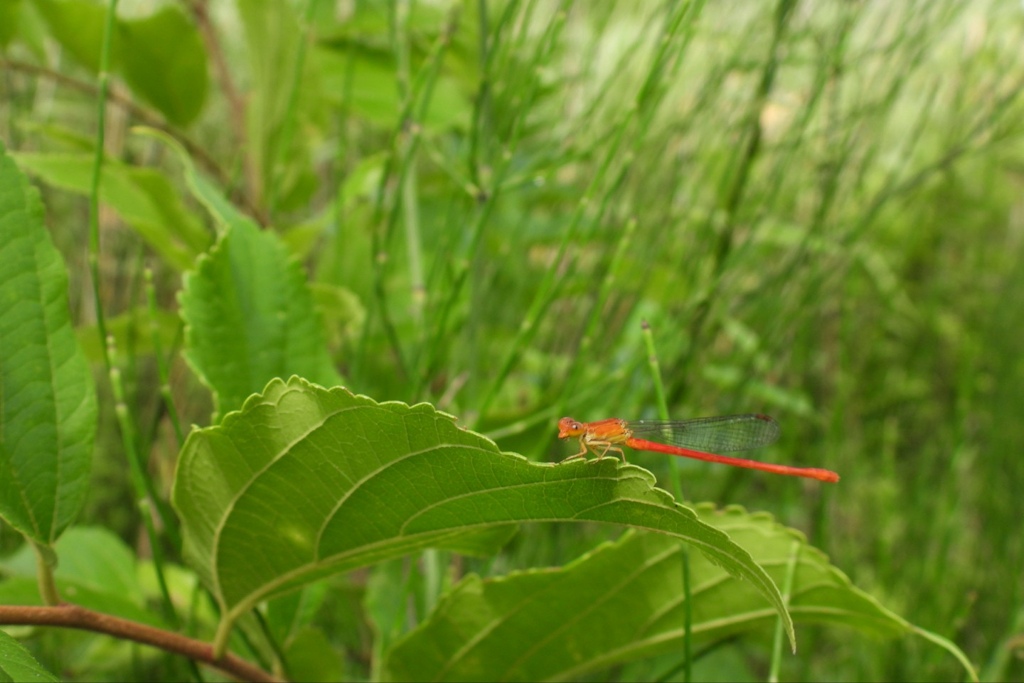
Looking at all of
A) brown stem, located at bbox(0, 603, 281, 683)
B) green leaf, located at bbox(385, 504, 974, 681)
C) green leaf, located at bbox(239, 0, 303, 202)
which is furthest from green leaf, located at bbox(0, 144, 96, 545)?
green leaf, located at bbox(239, 0, 303, 202)

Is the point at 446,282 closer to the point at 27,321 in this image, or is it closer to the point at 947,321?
the point at 27,321

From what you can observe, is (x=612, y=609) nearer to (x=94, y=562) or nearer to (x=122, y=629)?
(x=122, y=629)

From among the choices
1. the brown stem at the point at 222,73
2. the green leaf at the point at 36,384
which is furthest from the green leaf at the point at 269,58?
the green leaf at the point at 36,384

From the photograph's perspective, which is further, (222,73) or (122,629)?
(222,73)

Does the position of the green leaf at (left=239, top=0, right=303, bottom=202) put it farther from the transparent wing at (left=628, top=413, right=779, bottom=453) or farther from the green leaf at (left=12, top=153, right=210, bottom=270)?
the transparent wing at (left=628, top=413, right=779, bottom=453)

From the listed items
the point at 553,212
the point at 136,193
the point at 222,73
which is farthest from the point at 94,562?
the point at 553,212

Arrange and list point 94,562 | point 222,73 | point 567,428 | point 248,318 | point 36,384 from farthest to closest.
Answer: point 222,73
point 94,562
point 567,428
point 248,318
point 36,384
